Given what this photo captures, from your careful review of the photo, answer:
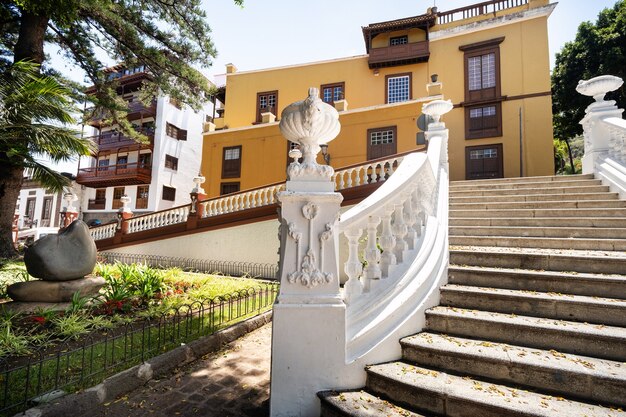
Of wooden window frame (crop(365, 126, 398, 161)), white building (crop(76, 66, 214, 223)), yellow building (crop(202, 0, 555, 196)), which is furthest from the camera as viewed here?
white building (crop(76, 66, 214, 223))

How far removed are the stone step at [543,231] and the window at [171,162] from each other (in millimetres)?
24887

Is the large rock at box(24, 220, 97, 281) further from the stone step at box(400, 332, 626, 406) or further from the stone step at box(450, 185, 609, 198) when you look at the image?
the stone step at box(450, 185, 609, 198)

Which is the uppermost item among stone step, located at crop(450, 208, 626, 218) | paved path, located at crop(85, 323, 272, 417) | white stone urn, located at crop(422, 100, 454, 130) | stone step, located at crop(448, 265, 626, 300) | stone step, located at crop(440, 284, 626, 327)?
white stone urn, located at crop(422, 100, 454, 130)

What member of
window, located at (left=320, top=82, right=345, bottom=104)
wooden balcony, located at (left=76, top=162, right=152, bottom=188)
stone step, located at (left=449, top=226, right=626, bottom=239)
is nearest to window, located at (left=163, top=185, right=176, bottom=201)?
wooden balcony, located at (left=76, top=162, right=152, bottom=188)

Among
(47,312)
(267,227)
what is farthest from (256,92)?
(47,312)

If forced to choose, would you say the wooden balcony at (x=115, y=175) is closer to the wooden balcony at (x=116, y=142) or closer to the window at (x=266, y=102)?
the wooden balcony at (x=116, y=142)

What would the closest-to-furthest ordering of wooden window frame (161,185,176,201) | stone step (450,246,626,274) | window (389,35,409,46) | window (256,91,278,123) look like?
stone step (450,246,626,274)
window (389,35,409,46)
window (256,91,278,123)
wooden window frame (161,185,176,201)

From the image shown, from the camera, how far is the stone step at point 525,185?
21.2 feet

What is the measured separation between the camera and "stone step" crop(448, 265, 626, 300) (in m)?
3.12

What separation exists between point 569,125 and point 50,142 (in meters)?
27.1

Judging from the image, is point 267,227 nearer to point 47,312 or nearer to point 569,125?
point 47,312

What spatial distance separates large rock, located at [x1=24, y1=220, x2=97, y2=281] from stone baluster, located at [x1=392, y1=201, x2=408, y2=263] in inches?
234

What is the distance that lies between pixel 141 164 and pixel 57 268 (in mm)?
21033

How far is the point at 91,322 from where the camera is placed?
15.6 ft
